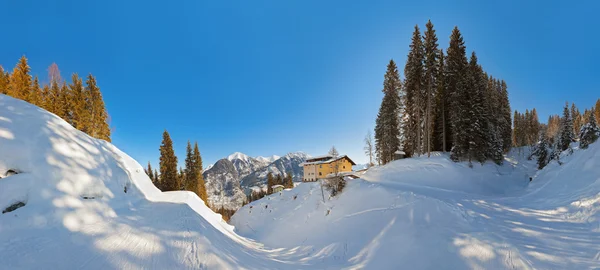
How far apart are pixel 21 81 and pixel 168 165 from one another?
59.4 ft

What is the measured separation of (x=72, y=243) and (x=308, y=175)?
48455 mm

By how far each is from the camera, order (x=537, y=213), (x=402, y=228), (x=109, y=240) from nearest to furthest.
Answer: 1. (x=109, y=240)
2. (x=402, y=228)
3. (x=537, y=213)

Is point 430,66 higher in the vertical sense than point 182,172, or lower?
higher

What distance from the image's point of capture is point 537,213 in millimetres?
9516

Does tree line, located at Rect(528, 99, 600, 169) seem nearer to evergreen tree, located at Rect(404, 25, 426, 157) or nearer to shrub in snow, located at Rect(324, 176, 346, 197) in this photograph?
evergreen tree, located at Rect(404, 25, 426, 157)

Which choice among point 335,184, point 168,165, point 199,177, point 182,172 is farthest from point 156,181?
point 335,184

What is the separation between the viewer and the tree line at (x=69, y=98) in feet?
82.8

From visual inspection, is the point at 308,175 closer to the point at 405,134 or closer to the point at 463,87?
the point at 405,134

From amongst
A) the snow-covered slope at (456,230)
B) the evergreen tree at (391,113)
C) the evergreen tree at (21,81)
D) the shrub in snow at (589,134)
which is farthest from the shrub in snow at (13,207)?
the evergreen tree at (391,113)

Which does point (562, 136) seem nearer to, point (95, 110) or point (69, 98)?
point (95, 110)

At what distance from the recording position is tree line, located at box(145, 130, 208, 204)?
115 feet

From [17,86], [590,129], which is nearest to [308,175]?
[590,129]

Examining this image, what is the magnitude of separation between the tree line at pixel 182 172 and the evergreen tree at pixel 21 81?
1482cm

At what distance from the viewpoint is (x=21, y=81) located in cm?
2555
